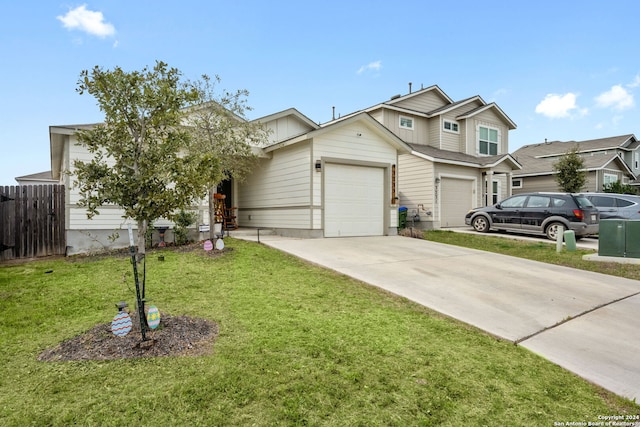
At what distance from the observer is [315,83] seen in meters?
16.2

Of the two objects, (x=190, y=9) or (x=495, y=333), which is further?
(x=190, y=9)

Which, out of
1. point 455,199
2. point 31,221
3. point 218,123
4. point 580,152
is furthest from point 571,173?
point 31,221

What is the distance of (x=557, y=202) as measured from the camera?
1185 cm

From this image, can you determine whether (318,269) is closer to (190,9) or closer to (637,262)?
(637,262)

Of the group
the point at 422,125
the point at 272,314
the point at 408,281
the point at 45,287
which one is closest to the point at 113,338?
the point at 272,314

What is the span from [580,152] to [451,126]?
1888 cm

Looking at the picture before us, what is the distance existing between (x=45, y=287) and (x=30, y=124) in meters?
7.86

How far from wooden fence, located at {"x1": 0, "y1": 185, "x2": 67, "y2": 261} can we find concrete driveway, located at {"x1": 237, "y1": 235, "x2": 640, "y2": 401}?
243 inches

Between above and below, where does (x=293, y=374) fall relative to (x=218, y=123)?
A: below

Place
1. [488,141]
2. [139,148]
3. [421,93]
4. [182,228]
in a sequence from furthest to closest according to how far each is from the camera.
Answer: [488,141] < [421,93] < [182,228] < [139,148]

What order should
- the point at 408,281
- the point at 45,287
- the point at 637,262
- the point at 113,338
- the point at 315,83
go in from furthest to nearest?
the point at 315,83 → the point at 637,262 → the point at 408,281 → the point at 45,287 → the point at 113,338

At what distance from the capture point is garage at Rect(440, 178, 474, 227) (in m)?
15.9

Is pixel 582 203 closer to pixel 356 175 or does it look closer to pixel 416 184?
pixel 416 184

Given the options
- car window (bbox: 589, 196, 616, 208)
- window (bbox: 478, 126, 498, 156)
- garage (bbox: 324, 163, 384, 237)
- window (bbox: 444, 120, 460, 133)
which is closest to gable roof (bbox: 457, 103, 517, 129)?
window (bbox: 444, 120, 460, 133)
